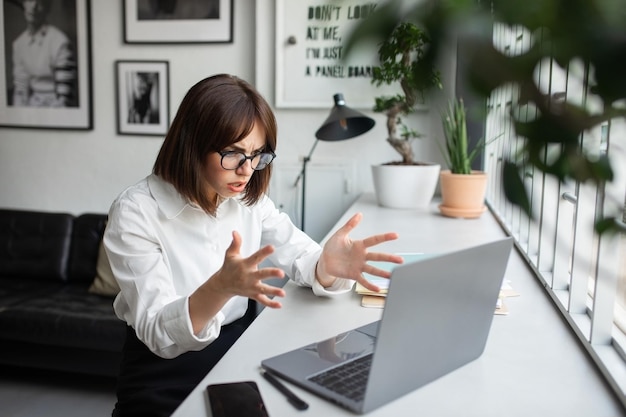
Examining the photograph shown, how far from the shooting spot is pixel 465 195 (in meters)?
2.47

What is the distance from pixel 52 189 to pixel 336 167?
180 centimetres

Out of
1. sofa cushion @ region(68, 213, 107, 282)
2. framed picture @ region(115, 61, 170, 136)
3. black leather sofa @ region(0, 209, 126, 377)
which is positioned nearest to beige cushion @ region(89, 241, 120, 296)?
black leather sofa @ region(0, 209, 126, 377)

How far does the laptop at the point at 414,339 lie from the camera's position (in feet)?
2.65

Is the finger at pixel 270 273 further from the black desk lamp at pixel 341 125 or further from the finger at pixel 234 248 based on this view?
the black desk lamp at pixel 341 125

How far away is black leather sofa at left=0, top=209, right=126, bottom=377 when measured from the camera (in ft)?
8.87

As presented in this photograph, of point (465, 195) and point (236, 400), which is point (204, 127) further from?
point (465, 195)

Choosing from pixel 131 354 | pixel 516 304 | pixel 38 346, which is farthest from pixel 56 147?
pixel 516 304

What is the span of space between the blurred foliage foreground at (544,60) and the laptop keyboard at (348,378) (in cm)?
62

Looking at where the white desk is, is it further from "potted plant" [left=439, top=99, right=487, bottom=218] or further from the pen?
"potted plant" [left=439, top=99, right=487, bottom=218]

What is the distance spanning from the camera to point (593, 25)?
30 centimetres

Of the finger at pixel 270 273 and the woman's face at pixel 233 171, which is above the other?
the woman's face at pixel 233 171

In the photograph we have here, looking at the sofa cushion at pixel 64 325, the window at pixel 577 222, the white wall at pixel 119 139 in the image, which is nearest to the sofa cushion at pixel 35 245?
the white wall at pixel 119 139

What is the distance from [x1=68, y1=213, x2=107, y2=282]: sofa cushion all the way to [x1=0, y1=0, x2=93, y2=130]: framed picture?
0.58m

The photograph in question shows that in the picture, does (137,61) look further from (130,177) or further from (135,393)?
(135,393)
